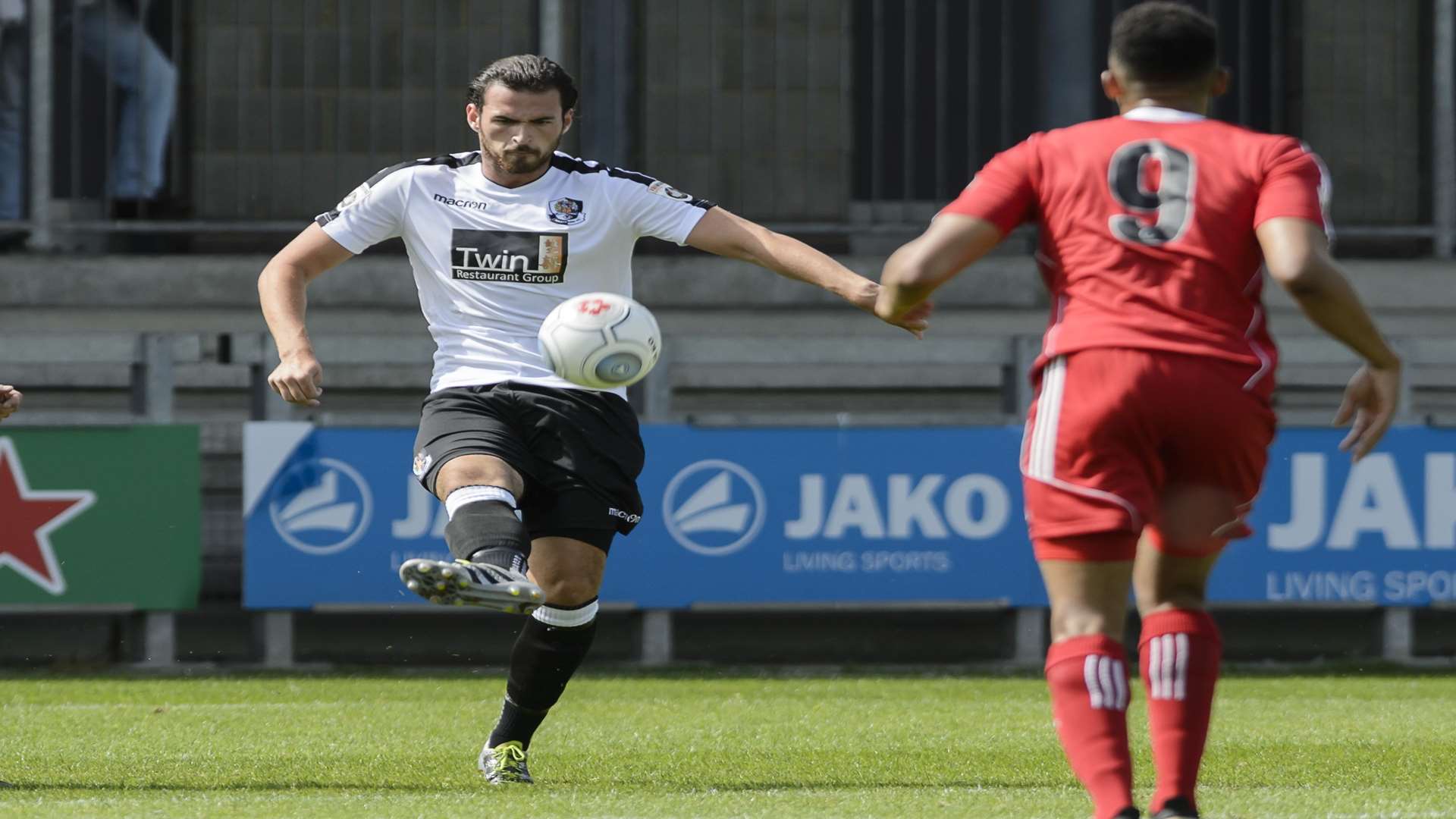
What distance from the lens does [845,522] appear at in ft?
33.1

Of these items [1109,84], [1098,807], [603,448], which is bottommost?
[1098,807]

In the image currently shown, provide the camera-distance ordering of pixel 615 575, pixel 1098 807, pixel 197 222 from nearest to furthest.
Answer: pixel 1098 807
pixel 615 575
pixel 197 222

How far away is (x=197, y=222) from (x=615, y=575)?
13.1ft

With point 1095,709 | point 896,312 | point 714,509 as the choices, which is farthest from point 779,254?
point 714,509

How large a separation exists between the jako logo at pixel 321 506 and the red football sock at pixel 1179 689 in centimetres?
619

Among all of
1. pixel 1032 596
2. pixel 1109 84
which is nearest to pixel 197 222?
pixel 1032 596

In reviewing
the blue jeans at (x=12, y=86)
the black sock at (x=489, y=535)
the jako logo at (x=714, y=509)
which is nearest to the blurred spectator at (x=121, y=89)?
the blue jeans at (x=12, y=86)

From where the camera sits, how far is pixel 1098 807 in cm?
402

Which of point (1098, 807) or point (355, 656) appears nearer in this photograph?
point (1098, 807)

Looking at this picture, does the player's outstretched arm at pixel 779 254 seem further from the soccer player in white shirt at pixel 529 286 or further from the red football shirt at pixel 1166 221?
the red football shirt at pixel 1166 221

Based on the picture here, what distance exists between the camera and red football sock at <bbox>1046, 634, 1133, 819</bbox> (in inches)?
158

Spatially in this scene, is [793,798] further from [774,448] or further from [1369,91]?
[1369,91]

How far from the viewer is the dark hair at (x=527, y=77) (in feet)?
18.5

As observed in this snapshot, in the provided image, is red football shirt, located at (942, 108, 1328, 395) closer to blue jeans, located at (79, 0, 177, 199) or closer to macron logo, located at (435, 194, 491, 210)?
macron logo, located at (435, 194, 491, 210)
